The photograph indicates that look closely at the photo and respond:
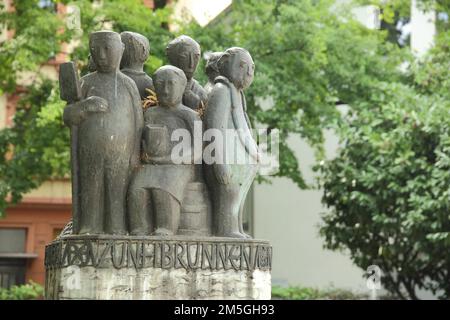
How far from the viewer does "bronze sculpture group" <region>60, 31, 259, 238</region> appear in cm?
1003

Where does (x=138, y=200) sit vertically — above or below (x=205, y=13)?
below

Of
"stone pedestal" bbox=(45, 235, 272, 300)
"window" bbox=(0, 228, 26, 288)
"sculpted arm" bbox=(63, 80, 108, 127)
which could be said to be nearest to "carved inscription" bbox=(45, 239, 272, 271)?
"stone pedestal" bbox=(45, 235, 272, 300)

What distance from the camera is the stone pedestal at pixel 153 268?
9.70 meters

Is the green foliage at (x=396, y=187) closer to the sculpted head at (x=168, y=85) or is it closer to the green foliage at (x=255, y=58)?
the green foliage at (x=255, y=58)

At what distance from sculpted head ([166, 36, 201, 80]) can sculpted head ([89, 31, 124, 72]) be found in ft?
2.43

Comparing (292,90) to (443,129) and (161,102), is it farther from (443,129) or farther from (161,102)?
(161,102)

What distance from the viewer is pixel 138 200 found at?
1004 cm

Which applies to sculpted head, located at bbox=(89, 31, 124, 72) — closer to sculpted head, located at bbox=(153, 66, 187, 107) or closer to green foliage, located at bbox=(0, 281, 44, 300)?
sculpted head, located at bbox=(153, 66, 187, 107)

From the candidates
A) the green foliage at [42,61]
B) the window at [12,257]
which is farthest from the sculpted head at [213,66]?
the window at [12,257]

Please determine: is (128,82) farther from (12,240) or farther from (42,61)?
(12,240)

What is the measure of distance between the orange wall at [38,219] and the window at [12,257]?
7.7 inches

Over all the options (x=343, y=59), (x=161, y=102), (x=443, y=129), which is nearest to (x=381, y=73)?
(x=343, y=59)
